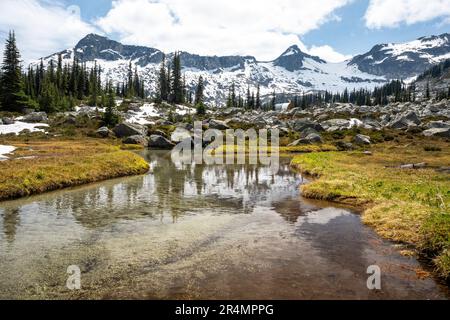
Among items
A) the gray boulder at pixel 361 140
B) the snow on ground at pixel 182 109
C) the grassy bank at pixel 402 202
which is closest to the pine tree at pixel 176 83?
the snow on ground at pixel 182 109

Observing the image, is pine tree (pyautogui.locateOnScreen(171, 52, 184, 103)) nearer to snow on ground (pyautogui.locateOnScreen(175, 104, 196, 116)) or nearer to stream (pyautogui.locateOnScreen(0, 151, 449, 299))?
snow on ground (pyautogui.locateOnScreen(175, 104, 196, 116))

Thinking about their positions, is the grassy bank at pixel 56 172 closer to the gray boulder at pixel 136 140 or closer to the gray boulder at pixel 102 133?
the gray boulder at pixel 136 140

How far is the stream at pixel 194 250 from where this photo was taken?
10.8 m

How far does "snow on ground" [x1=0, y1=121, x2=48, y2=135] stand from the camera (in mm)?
67688

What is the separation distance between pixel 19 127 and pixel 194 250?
71.3 metres

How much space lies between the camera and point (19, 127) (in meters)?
72.0

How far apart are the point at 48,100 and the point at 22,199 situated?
85632mm

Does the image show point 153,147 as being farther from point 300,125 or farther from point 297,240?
point 297,240

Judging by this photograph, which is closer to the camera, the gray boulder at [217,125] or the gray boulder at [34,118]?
the gray boulder at [34,118]

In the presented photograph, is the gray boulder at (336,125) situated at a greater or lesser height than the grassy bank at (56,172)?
greater

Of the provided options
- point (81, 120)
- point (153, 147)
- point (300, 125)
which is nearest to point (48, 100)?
point (81, 120)

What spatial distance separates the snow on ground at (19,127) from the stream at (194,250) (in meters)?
52.9

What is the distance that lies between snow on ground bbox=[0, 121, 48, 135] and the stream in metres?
52.9

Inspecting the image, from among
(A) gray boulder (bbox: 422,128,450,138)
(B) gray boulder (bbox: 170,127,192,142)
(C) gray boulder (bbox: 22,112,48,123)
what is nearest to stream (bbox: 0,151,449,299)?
(B) gray boulder (bbox: 170,127,192,142)
